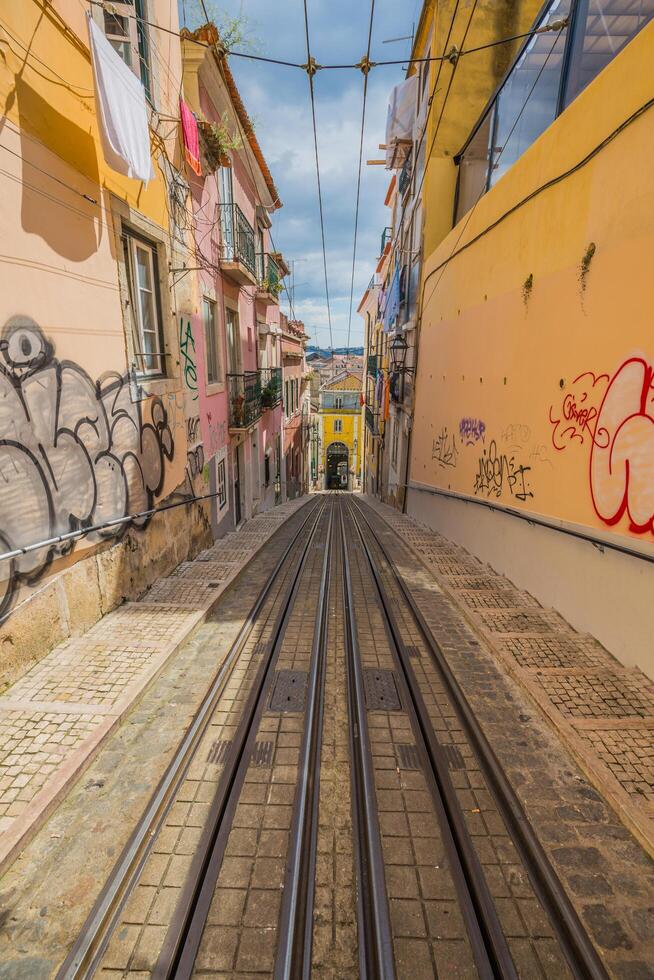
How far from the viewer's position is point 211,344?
1070 centimetres

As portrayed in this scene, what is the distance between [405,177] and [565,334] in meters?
14.8

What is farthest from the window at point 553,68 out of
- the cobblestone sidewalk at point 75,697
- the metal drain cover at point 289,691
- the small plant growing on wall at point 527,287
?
the cobblestone sidewalk at point 75,697

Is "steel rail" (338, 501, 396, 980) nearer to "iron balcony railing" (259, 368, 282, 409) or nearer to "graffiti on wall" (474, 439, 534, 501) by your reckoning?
"graffiti on wall" (474, 439, 534, 501)

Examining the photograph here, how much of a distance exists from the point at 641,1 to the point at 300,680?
26.9 feet

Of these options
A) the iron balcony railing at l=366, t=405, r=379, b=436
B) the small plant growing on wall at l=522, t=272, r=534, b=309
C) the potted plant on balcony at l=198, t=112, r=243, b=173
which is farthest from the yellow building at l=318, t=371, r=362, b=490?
the small plant growing on wall at l=522, t=272, r=534, b=309

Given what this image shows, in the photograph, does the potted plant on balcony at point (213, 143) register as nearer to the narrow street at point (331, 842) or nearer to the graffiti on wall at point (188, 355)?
the graffiti on wall at point (188, 355)

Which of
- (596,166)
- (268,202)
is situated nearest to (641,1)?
(596,166)

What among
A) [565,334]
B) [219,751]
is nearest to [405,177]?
[565,334]

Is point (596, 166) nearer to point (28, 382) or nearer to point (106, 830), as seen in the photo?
point (28, 382)

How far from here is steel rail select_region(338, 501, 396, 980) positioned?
2.30 metres

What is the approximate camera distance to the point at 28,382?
4.15 metres

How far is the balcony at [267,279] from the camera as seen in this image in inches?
582

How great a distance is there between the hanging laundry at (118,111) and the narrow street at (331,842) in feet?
18.4

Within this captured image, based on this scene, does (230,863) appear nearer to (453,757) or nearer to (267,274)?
(453,757)
